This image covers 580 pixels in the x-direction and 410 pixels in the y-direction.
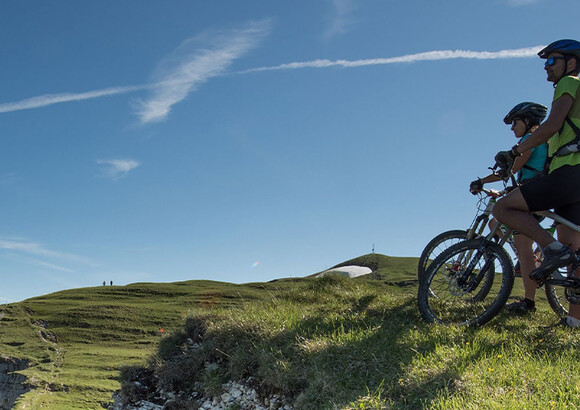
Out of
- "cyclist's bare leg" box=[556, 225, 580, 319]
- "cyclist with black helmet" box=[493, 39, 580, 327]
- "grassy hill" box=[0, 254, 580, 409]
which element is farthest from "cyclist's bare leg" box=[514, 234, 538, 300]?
"cyclist with black helmet" box=[493, 39, 580, 327]

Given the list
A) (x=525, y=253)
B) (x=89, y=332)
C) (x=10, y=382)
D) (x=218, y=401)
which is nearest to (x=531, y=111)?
(x=525, y=253)

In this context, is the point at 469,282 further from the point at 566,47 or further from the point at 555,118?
the point at 566,47

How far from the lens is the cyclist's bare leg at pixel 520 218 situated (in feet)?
15.3

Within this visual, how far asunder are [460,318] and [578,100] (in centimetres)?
270

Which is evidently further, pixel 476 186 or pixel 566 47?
pixel 476 186

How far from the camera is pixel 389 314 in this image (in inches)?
229

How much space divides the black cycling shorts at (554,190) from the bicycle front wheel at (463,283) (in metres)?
0.72

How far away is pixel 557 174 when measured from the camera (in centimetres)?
461

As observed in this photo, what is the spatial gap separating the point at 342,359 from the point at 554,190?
2.76 metres

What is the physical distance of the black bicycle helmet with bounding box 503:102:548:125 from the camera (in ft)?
19.8

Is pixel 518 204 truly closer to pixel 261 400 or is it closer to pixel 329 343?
pixel 329 343

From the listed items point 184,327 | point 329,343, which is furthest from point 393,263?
point 329,343

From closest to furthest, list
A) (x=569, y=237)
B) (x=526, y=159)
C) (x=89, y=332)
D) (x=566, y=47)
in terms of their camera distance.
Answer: (x=566, y=47) < (x=569, y=237) < (x=526, y=159) < (x=89, y=332)

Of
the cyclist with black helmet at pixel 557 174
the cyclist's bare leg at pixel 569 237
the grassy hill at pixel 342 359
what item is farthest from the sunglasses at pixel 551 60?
the grassy hill at pixel 342 359
